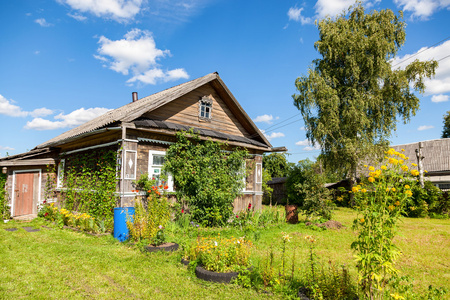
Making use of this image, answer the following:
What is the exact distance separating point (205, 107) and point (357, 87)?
13.1 m

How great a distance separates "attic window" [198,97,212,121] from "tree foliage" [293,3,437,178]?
1013cm

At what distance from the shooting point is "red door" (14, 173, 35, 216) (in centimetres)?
1150

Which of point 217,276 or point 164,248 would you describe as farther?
point 164,248

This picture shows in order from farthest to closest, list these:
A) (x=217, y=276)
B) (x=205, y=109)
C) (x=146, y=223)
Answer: (x=205, y=109) < (x=146, y=223) < (x=217, y=276)

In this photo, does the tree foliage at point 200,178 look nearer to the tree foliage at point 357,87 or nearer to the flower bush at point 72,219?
the flower bush at point 72,219

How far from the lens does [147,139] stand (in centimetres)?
941

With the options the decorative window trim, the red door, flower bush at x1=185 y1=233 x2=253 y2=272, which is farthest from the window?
the red door

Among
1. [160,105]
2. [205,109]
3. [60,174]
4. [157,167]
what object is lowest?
[60,174]

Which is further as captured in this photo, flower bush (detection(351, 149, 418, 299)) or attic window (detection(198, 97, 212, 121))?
attic window (detection(198, 97, 212, 121))

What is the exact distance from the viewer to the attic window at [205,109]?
39.3 feet

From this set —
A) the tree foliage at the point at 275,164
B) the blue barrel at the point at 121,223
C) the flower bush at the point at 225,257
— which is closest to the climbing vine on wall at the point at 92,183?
the blue barrel at the point at 121,223

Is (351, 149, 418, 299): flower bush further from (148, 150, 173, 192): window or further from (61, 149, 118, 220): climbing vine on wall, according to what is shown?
(61, 149, 118, 220): climbing vine on wall

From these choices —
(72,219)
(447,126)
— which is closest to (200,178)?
(72,219)

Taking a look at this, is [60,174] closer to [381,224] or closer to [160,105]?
[160,105]
